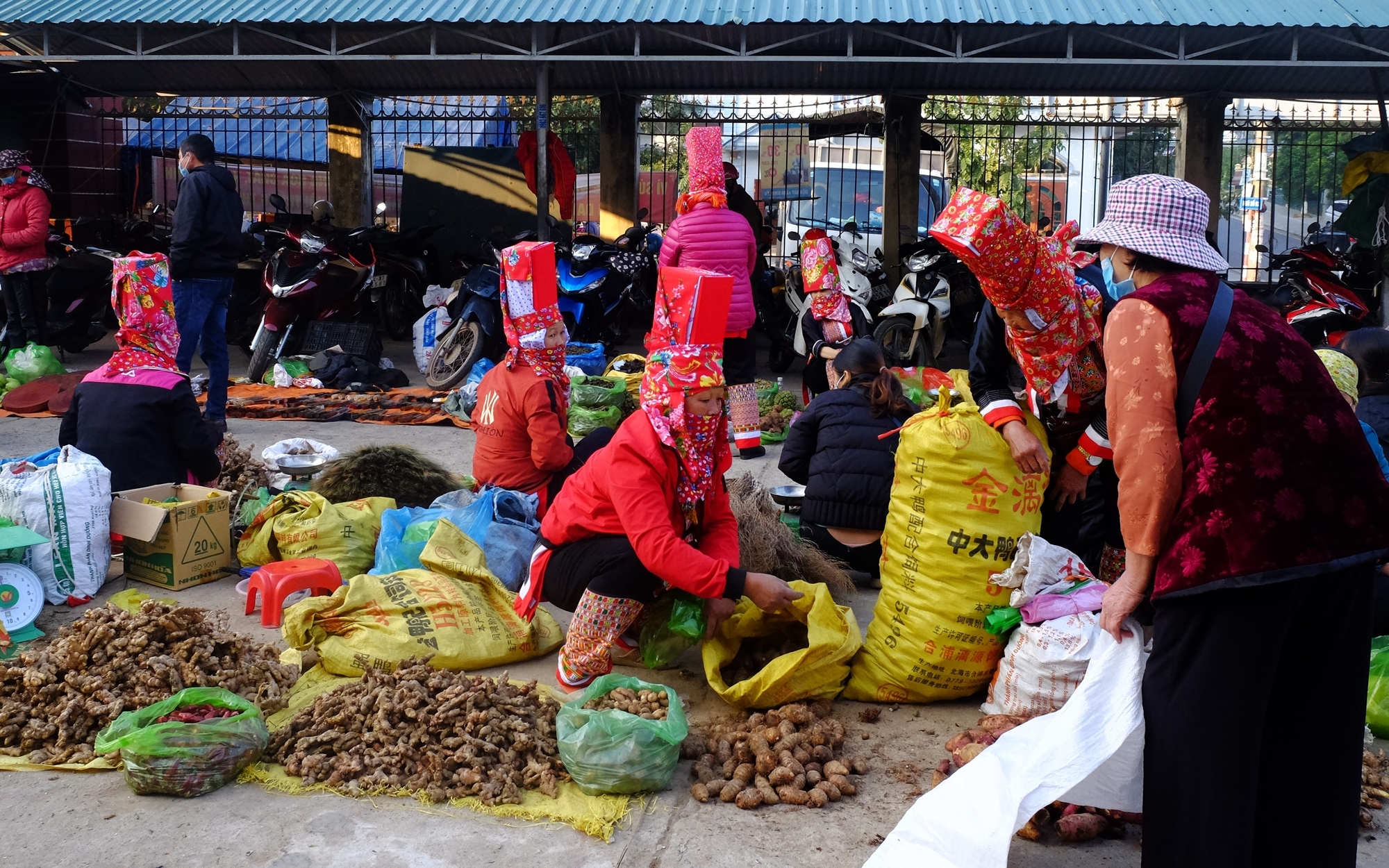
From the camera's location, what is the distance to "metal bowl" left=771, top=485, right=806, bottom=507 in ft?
18.5

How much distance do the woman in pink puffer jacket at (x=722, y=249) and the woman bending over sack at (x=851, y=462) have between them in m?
2.50

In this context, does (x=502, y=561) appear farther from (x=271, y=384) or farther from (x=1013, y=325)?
(x=271, y=384)

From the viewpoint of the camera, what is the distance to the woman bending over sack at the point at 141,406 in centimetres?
488

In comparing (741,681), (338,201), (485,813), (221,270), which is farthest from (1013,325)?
(338,201)

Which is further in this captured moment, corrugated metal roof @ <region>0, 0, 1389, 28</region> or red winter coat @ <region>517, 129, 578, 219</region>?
red winter coat @ <region>517, 129, 578, 219</region>

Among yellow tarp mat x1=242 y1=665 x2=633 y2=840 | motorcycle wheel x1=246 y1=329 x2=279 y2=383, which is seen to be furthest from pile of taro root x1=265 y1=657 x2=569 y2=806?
motorcycle wheel x1=246 y1=329 x2=279 y2=383

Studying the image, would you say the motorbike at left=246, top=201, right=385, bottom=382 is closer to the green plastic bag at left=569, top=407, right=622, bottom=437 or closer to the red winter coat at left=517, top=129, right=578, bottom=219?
the red winter coat at left=517, top=129, right=578, bottom=219

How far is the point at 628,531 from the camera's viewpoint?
3.51 metres

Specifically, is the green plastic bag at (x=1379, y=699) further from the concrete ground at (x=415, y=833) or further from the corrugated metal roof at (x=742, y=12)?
the corrugated metal roof at (x=742, y=12)

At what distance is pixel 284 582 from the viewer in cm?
443

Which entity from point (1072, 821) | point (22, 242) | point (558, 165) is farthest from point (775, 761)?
point (558, 165)

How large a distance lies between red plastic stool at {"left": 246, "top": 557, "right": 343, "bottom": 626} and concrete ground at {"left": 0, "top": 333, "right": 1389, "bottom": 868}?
1.26 metres

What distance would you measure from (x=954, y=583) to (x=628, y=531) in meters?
0.99

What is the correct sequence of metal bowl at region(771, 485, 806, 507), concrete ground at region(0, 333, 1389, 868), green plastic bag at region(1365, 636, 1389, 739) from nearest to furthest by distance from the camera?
concrete ground at region(0, 333, 1389, 868) < green plastic bag at region(1365, 636, 1389, 739) < metal bowl at region(771, 485, 806, 507)
